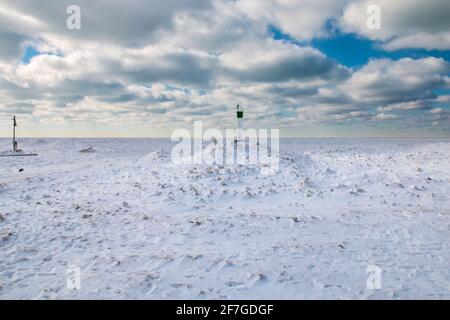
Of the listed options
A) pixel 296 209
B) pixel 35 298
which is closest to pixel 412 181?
pixel 296 209

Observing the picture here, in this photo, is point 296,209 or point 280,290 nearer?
point 280,290

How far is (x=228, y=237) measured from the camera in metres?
8.36

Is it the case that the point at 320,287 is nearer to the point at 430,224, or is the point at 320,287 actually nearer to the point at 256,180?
the point at 430,224

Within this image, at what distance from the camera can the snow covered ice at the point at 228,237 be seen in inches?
224

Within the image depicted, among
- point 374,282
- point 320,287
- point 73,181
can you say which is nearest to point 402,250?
point 374,282

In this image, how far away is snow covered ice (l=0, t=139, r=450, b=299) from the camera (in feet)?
18.7

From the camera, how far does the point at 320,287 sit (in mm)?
5668

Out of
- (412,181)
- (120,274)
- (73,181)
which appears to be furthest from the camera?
(73,181)

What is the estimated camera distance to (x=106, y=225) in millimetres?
9156
